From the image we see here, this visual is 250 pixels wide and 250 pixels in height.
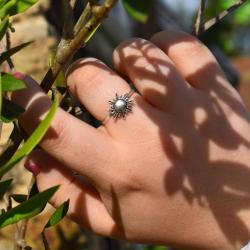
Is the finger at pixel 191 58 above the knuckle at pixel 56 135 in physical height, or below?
below

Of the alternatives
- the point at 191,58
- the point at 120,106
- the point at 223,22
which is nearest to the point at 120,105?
the point at 120,106

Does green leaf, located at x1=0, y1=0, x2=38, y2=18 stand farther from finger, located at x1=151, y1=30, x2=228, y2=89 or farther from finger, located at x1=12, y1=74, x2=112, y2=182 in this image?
finger, located at x1=151, y1=30, x2=228, y2=89

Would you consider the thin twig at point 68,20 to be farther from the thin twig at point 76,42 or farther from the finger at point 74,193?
the finger at point 74,193

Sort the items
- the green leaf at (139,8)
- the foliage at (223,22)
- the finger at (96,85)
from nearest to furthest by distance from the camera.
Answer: the green leaf at (139,8) → the finger at (96,85) → the foliage at (223,22)

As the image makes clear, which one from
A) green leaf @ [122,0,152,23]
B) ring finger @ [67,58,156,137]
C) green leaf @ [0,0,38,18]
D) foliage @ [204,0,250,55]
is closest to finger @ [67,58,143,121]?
ring finger @ [67,58,156,137]

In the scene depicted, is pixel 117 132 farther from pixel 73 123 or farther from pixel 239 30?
pixel 239 30

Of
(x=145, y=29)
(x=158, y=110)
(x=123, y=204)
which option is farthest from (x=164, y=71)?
(x=145, y=29)

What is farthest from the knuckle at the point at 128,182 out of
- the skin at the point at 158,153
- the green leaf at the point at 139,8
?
the green leaf at the point at 139,8
